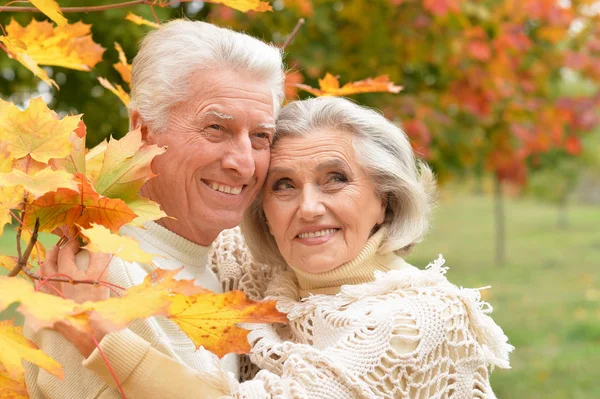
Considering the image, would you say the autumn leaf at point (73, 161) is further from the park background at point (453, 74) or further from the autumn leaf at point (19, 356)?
the park background at point (453, 74)

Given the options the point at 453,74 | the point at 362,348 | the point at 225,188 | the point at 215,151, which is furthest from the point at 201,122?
the point at 453,74

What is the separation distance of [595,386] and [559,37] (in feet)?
9.74

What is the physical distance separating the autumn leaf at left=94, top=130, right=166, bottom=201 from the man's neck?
0.69m

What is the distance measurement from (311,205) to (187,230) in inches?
15.5

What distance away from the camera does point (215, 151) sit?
2.26 meters

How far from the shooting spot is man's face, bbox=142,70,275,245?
2.26 metres

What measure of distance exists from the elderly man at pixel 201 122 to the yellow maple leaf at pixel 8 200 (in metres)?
0.67

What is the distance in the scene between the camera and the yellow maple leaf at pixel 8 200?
151 centimetres

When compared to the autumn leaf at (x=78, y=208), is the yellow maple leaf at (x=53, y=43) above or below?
above

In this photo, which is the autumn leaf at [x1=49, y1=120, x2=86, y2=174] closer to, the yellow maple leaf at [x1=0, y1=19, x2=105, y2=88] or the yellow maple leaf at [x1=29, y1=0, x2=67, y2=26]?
the yellow maple leaf at [x1=29, y1=0, x2=67, y2=26]

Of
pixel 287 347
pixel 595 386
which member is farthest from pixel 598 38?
pixel 287 347

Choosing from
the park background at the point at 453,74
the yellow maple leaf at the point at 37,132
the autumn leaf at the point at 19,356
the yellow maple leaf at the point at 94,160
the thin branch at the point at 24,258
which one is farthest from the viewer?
the park background at the point at 453,74

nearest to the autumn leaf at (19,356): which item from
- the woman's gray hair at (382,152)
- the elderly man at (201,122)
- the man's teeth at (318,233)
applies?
the elderly man at (201,122)

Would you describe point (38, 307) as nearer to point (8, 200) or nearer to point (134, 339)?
point (8, 200)
